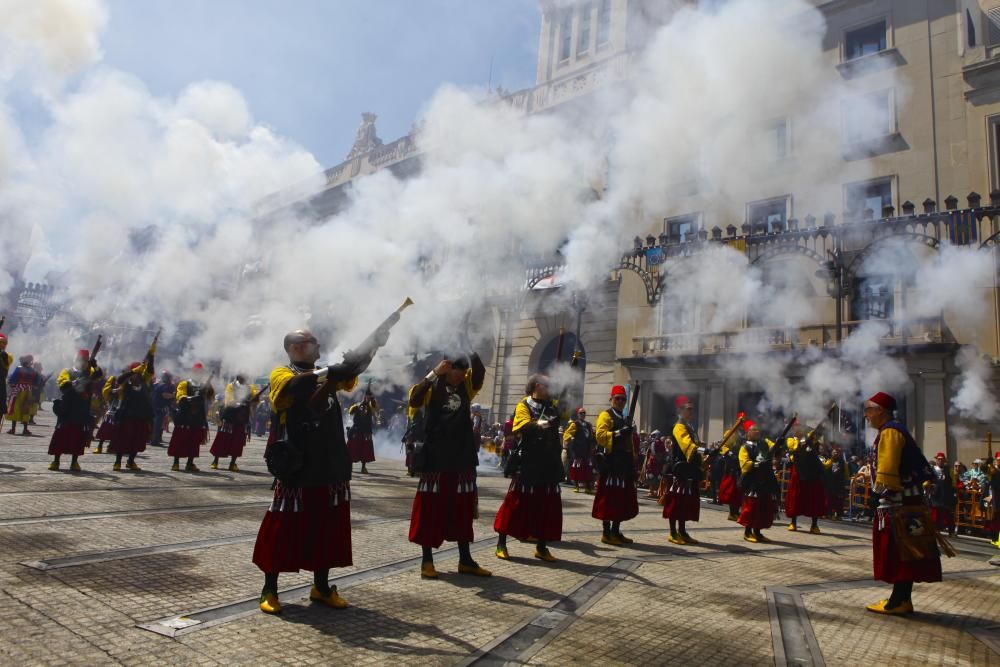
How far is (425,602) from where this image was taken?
4148 millimetres

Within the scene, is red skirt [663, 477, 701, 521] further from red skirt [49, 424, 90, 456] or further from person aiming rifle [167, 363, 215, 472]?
red skirt [49, 424, 90, 456]

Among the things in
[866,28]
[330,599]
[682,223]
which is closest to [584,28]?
[682,223]

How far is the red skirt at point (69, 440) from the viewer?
30.9 ft

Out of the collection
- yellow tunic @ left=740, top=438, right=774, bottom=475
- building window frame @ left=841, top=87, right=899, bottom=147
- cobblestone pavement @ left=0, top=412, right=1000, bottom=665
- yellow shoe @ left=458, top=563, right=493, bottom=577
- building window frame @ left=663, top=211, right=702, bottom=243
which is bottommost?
cobblestone pavement @ left=0, top=412, right=1000, bottom=665

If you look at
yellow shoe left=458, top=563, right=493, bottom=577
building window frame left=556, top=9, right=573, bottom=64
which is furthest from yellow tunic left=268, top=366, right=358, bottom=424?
building window frame left=556, top=9, right=573, bottom=64

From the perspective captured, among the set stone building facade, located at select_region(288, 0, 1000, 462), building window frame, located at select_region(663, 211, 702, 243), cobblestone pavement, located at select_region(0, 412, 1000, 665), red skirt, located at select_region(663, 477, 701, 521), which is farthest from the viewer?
building window frame, located at select_region(663, 211, 702, 243)

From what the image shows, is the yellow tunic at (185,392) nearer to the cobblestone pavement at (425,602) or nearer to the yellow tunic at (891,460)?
the cobblestone pavement at (425,602)

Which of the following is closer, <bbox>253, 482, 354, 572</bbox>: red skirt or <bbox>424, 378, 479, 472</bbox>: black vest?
<bbox>253, 482, 354, 572</bbox>: red skirt

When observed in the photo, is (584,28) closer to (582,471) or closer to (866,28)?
(866,28)

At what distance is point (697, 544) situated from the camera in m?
7.77

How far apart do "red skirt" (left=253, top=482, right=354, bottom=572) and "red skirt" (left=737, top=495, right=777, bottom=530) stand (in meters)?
6.66

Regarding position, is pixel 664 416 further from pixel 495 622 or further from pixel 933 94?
pixel 495 622

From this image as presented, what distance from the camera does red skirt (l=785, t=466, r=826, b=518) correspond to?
34.0 feet

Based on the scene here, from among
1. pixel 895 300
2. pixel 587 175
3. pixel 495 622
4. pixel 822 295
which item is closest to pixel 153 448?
pixel 587 175
